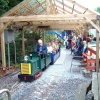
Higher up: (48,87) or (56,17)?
(56,17)

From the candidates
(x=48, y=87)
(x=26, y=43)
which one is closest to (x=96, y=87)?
(x=48, y=87)

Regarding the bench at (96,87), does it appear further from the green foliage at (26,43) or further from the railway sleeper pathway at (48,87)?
the green foliage at (26,43)

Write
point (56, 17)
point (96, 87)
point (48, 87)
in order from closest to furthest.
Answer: point (96, 87) → point (48, 87) → point (56, 17)

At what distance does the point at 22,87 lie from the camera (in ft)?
21.2

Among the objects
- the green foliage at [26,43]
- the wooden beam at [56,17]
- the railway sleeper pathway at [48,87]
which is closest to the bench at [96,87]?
the railway sleeper pathway at [48,87]

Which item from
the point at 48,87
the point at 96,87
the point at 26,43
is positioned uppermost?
the point at 26,43

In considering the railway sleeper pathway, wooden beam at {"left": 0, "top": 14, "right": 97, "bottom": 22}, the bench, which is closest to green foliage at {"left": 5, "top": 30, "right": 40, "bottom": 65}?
wooden beam at {"left": 0, "top": 14, "right": 97, "bottom": 22}

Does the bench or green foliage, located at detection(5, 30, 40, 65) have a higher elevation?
green foliage, located at detection(5, 30, 40, 65)

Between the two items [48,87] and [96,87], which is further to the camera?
[48,87]

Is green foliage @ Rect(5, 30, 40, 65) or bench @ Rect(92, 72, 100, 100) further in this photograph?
green foliage @ Rect(5, 30, 40, 65)

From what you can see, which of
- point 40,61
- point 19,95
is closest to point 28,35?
point 40,61

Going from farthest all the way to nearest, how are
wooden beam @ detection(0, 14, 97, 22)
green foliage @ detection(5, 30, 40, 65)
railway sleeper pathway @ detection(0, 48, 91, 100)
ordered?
green foliage @ detection(5, 30, 40, 65) < wooden beam @ detection(0, 14, 97, 22) < railway sleeper pathway @ detection(0, 48, 91, 100)

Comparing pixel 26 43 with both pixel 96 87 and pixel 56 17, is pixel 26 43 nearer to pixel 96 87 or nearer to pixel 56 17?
pixel 56 17

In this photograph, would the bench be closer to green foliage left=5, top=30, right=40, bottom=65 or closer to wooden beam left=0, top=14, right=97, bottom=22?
wooden beam left=0, top=14, right=97, bottom=22
